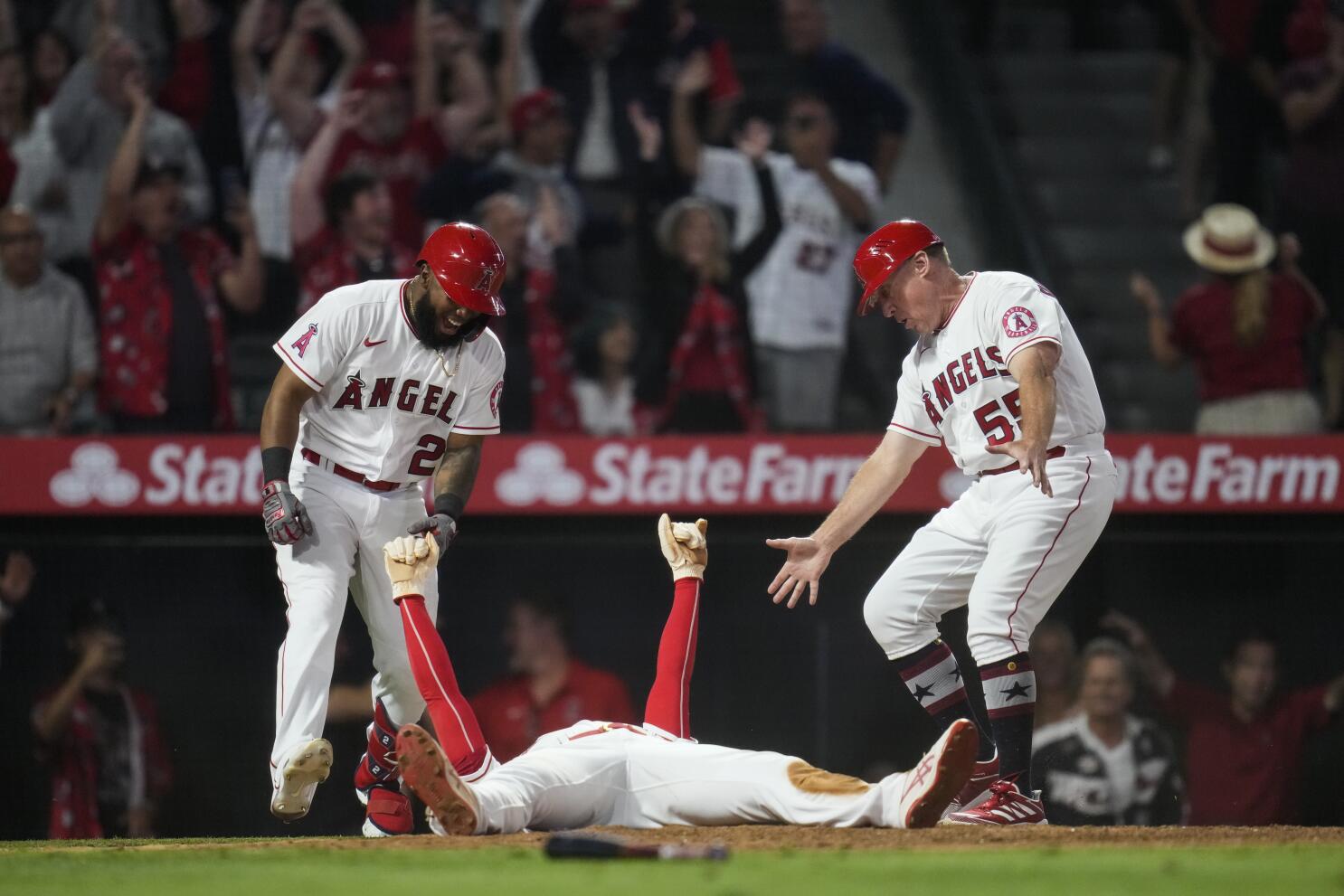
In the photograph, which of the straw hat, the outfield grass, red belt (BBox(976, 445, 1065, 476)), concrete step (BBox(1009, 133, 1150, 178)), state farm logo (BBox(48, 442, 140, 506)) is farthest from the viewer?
concrete step (BBox(1009, 133, 1150, 178))

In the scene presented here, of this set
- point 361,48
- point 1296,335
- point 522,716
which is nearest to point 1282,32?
point 1296,335

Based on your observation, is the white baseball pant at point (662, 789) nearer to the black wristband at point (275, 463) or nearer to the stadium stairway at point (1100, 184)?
the black wristband at point (275, 463)

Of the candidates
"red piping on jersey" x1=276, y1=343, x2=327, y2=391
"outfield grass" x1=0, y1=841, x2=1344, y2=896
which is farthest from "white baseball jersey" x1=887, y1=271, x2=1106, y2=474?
"red piping on jersey" x1=276, y1=343, x2=327, y2=391

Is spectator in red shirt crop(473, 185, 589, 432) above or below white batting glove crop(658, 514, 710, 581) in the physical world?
above

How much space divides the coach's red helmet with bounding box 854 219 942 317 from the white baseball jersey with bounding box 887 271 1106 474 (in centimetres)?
22

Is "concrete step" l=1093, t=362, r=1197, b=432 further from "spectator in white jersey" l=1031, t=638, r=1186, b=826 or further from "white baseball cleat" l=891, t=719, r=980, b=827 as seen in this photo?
"white baseball cleat" l=891, t=719, r=980, b=827

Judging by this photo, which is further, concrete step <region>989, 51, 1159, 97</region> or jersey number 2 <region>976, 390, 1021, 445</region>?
concrete step <region>989, 51, 1159, 97</region>

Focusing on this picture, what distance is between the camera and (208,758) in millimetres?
7684

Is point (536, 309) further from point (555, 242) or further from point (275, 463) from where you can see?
point (275, 463)

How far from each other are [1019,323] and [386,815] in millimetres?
2542

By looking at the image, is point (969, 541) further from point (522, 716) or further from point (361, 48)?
point (361, 48)

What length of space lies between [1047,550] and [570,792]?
5.14ft

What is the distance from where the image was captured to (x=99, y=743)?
24.7 ft

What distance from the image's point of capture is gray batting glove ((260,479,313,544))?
5.20 meters
